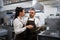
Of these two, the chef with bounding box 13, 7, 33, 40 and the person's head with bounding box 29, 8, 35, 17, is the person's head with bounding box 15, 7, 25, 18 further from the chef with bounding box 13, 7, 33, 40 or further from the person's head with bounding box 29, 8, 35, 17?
the person's head with bounding box 29, 8, 35, 17

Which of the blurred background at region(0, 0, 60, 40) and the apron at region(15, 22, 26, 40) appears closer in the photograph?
the blurred background at region(0, 0, 60, 40)

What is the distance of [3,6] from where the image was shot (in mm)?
2209

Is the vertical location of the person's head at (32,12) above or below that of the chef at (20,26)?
above

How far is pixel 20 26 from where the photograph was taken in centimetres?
205

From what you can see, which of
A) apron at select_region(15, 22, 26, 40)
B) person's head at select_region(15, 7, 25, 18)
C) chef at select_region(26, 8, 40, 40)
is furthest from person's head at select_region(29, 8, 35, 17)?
apron at select_region(15, 22, 26, 40)

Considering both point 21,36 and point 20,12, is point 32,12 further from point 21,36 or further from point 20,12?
point 21,36

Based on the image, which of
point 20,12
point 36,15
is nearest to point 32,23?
point 36,15

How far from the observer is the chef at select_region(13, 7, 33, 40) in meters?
2.05

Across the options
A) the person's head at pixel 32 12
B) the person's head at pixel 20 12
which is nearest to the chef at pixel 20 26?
the person's head at pixel 20 12

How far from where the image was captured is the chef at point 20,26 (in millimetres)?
2049

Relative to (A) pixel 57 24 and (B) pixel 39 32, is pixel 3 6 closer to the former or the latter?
Answer: (B) pixel 39 32

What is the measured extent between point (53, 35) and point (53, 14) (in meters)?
0.28

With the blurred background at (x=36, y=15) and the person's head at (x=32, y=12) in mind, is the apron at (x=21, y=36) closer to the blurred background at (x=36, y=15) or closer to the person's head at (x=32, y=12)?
the blurred background at (x=36, y=15)

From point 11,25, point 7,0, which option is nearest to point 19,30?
point 11,25
